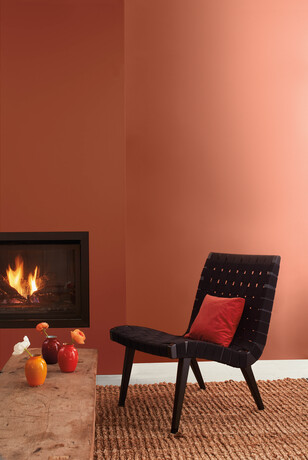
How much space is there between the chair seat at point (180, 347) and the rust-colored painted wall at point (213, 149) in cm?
89

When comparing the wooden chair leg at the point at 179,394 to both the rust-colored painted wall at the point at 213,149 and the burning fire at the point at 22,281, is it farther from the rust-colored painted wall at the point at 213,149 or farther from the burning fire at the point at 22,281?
the burning fire at the point at 22,281

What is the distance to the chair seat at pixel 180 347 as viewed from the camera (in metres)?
2.46

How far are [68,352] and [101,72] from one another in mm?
2041

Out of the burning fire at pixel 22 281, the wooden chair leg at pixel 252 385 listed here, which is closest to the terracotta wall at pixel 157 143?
the burning fire at pixel 22 281

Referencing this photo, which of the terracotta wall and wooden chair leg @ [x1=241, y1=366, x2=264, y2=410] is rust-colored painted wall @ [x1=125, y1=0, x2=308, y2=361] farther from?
wooden chair leg @ [x1=241, y1=366, x2=264, y2=410]

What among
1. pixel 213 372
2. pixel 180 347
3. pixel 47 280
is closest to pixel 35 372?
pixel 180 347

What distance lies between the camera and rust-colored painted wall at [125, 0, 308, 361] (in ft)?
12.3

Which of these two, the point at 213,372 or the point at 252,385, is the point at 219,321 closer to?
the point at 252,385

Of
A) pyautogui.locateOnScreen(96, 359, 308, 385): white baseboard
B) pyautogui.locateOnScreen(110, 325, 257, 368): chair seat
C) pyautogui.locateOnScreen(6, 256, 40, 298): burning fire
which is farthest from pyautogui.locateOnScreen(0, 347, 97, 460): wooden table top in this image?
pyautogui.locateOnScreen(6, 256, 40, 298): burning fire

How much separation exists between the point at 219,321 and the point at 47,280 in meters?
1.31

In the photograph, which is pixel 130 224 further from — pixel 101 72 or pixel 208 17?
pixel 208 17

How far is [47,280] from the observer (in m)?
3.56

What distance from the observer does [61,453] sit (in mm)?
1437

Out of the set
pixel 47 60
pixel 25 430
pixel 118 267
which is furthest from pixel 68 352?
pixel 47 60
